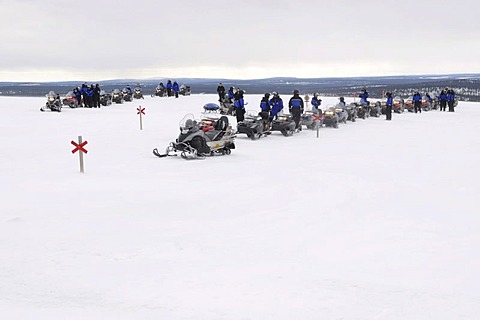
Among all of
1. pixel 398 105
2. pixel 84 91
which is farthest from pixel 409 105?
pixel 84 91

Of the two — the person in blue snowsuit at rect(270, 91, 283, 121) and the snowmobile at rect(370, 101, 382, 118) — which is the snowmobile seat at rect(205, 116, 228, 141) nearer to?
the person in blue snowsuit at rect(270, 91, 283, 121)

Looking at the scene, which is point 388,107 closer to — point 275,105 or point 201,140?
point 275,105

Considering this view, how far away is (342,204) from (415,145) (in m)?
11.8

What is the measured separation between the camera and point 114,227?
868cm

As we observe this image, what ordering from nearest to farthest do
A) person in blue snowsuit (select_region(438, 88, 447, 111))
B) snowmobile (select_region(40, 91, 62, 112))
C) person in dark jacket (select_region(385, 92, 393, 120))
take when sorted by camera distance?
1. snowmobile (select_region(40, 91, 62, 112))
2. person in dark jacket (select_region(385, 92, 393, 120))
3. person in blue snowsuit (select_region(438, 88, 447, 111))

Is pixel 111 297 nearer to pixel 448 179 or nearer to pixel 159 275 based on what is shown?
pixel 159 275

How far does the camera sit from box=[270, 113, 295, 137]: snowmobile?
23.7 metres

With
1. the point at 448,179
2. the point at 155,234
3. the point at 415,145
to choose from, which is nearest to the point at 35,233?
the point at 155,234

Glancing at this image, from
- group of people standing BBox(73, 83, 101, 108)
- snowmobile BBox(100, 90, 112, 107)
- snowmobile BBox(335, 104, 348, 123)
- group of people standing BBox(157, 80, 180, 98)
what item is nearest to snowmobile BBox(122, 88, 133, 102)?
snowmobile BBox(100, 90, 112, 107)

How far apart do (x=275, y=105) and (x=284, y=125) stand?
139cm

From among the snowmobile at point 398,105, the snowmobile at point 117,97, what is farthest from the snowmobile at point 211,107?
the snowmobile at point 398,105

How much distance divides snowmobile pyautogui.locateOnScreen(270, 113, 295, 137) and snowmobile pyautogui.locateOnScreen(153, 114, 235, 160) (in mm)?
6042

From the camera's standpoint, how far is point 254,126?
869 inches

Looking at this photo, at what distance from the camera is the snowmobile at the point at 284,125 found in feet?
77.8
